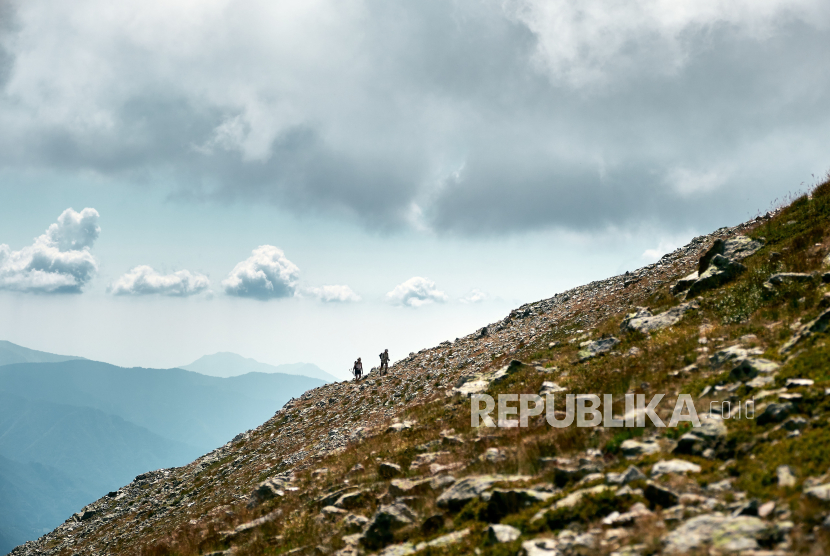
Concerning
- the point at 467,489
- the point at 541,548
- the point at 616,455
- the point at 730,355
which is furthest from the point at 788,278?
the point at 541,548

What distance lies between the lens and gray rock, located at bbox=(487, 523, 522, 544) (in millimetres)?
9648

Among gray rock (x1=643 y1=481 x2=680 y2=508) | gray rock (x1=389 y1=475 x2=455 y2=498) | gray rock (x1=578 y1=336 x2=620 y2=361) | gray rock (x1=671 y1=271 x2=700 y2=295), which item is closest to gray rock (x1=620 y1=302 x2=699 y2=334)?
gray rock (x1=578 y1=336 x2=620 y2=361)

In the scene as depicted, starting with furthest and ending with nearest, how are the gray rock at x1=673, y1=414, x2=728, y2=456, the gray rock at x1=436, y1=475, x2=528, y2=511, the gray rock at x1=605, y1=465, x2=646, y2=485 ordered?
the gray rock at x1=436, y1=475, x2=528, y2=511, the gray rock at x1=673, y1=414, x2=728, y2=456, the gray rock at x1=605, y1=465, x2=646, y2=485

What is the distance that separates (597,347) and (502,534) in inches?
553

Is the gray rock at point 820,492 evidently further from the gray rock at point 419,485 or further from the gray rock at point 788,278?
the gray rock at point 788,278

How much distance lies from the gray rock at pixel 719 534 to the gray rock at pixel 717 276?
17.4m

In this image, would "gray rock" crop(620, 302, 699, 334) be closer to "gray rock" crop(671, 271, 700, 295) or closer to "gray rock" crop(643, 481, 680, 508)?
"gray rock" crop(671, 271, 700, 295)

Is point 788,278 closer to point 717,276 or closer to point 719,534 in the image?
point 717,276

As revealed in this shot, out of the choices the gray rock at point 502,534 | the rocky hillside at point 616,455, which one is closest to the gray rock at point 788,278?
the rocky hillside at point 616,455

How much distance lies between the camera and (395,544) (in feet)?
38.7


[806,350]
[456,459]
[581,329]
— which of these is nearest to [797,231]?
[581,329]

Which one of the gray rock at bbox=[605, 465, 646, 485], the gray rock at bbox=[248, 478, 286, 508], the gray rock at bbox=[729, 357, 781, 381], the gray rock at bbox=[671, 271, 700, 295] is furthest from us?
the gray rock at bbox=[671, 271, 700, 295]

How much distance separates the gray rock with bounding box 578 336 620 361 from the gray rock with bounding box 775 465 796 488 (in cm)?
1263

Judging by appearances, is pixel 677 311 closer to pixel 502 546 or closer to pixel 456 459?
pixel 456 459
